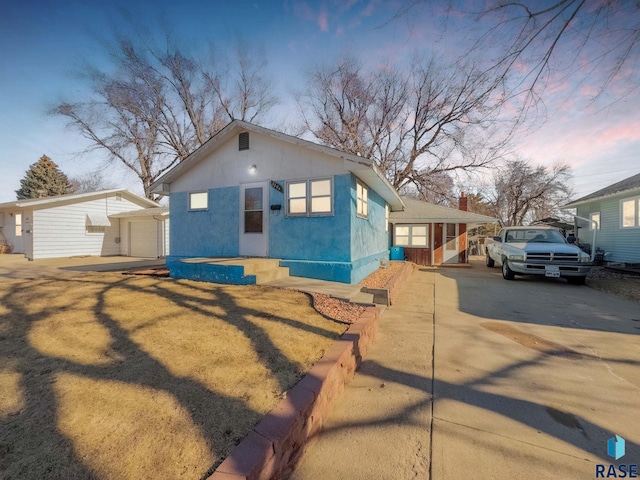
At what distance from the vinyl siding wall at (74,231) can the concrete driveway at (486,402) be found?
17.4m

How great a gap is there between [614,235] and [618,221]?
0.62 m

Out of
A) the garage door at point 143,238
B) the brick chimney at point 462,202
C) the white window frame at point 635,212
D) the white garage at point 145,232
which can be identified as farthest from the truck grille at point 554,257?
the garage door at point 143,238

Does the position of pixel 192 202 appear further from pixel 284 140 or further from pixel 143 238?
pixel 143 238

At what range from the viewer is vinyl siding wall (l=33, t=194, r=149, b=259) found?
13.8 metres

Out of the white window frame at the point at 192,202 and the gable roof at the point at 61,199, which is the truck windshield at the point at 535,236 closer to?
the white window frame at the point at 192,202

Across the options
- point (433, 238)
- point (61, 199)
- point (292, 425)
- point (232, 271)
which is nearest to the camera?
point (292, 425)

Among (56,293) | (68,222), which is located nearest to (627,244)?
(56,293)

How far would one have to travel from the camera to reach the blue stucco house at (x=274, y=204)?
7.23m

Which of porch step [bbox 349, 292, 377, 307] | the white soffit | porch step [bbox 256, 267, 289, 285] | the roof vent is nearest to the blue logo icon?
porch step [bbox 349, 292, 377, 307]

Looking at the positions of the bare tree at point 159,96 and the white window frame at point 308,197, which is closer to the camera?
the white window frame at point 308,197

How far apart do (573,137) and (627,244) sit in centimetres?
1125

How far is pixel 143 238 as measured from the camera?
15898 millimetres

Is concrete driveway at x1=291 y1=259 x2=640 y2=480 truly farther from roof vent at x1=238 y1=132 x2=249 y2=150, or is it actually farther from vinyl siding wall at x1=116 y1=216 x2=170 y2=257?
vinyl siding wall at x1=116 y1=216 x2=170 y2=257

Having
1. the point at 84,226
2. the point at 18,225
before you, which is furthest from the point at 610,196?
the point at 18,225
